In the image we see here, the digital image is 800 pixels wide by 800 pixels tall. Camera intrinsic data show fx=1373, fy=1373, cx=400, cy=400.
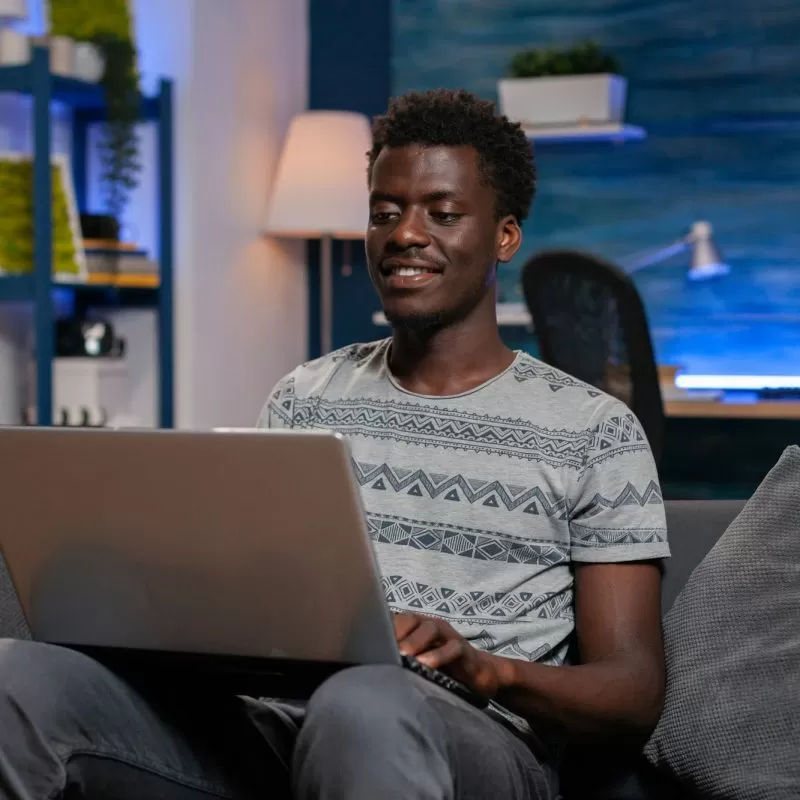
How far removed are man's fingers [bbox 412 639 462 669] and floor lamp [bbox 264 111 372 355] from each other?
117 inches

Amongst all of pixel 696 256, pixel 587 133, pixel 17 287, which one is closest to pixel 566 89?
pixel 587 133

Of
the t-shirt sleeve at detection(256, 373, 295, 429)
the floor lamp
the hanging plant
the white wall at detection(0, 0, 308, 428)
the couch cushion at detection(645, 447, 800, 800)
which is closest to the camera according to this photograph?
the couch cushion at detection(645, 447, 800, 800)

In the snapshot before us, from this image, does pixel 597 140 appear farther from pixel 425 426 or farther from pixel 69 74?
pixel 425 426

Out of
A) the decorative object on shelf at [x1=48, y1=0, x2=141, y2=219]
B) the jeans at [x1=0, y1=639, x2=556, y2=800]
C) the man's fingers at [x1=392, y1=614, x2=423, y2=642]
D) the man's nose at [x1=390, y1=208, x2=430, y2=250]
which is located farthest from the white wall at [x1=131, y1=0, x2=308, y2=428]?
the man's fingers at [x1=392, y1=614, x2=423, y2=642]

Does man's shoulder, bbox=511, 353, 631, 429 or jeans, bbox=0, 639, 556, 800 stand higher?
man's shoulder, bbox=511, 353, 631, 429

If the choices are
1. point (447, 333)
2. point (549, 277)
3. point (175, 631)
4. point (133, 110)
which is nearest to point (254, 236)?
point (133, 110)

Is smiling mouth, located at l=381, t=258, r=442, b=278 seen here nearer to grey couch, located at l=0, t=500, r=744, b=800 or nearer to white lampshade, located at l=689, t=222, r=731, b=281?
grey couch, located at l=0, t=500, r=744, b=800

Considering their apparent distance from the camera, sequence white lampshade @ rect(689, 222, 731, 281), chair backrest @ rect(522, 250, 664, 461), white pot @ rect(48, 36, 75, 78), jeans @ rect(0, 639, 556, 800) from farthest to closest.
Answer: white lampshade @ rect(689, 222, 731, 281) → white pot @ rect(48, 36, 75, 78) → chair backrest @ rect(522, 250, 664, 461) → jeans @ rect(0, 639, 556, 800)

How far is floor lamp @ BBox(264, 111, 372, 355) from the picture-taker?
4.07 meters

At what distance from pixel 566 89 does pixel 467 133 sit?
2.48 metres

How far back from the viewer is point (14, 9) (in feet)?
10.3

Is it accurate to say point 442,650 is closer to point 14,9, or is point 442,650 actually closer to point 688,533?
point 688,533

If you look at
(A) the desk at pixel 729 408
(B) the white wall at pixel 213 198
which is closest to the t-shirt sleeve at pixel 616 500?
(A) the desk at pixel 729 408

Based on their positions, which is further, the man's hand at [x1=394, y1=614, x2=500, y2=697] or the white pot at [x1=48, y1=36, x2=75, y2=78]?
the white pot at [x1=48, y1=36, x2=75, y2=78]
